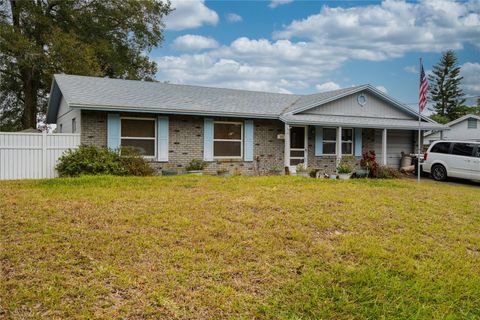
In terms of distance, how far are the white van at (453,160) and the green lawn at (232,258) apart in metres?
8.46

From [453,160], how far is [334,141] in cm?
514

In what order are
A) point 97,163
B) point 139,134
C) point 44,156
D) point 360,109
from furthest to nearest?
point 360,109, point 139,134, point 44,156, point 97,163

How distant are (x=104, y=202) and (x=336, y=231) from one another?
4399 millimetres

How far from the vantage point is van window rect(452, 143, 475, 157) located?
15.1 m

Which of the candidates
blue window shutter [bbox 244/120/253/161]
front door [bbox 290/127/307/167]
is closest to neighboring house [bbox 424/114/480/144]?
front door [bbox 290/127/307/167]

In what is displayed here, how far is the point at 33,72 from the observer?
2241 cm

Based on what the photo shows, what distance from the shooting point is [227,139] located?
15.8 meters

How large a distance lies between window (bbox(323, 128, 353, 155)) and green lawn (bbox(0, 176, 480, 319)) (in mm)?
10187

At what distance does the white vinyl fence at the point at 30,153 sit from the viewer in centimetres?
1200

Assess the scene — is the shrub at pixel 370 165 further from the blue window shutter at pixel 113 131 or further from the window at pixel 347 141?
the blue window shutter at pixel 113 131

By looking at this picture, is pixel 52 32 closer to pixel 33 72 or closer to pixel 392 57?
pixel 33 72

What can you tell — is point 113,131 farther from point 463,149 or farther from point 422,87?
point 463,149

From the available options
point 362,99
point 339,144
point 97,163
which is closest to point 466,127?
point 362,99

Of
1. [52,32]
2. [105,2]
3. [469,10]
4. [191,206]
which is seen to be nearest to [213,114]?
[191,206]
